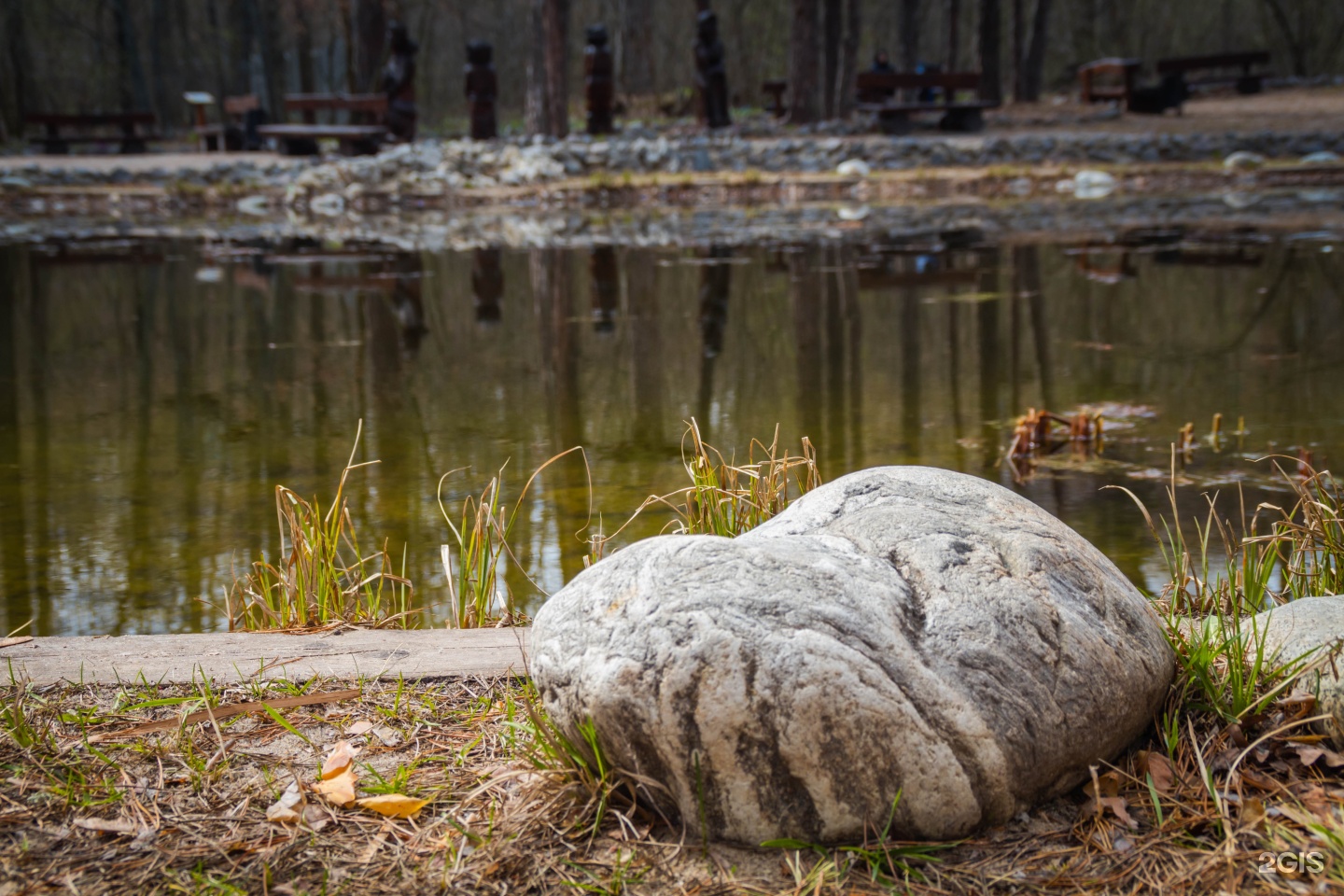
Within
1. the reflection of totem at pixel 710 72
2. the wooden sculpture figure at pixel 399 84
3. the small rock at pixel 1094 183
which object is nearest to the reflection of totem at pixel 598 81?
the reflection of totem at pixel 710 72

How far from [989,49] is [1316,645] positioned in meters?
23.9

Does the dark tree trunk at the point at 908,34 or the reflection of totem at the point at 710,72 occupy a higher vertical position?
the dark tree trunk at the point at 908,34

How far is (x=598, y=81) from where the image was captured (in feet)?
68.7

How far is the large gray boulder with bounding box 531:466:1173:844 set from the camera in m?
1.88

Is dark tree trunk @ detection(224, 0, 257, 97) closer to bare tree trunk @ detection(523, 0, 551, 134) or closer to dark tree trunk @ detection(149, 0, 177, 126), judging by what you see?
dark tree trunk @ detection(149, 0, 177, 126)

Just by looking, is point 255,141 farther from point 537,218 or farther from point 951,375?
point 951,375

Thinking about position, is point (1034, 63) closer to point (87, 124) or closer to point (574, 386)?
point (87, 124)

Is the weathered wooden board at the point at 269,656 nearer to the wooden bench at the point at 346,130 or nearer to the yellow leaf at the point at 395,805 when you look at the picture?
the yellow leaf at the point at 395,805

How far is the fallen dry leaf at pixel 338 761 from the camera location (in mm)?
2184

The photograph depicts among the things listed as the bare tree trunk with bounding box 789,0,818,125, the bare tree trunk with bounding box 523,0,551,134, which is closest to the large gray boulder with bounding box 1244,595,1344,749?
the bare tree trunk with bounding box 523,0,551,134

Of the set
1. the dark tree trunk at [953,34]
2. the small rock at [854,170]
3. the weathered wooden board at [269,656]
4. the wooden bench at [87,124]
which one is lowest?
the weathered wooden board at [269,656]

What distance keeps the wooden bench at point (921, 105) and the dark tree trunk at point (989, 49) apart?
7.50ft

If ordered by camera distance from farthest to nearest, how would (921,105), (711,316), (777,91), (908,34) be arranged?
1. (777,91)
2. (908,34)
3. (921,105)
4. (711,316)

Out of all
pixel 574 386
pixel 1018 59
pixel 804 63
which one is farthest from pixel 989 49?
pixel 574 386
